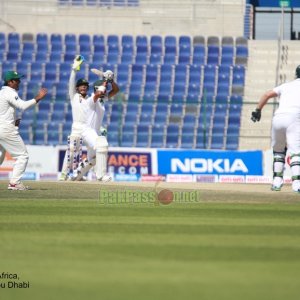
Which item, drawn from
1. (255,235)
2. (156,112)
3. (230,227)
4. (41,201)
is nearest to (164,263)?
(255,235)

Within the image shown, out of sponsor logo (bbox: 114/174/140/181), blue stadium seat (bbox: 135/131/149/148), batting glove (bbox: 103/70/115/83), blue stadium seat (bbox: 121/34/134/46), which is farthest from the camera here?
blue stadium seat (bbox: 121/34/134/46)

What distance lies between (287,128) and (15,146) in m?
4.02

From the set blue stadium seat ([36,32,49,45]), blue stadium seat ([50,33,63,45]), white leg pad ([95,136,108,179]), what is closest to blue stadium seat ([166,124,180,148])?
blue stadium seat ([50,33,63,45])

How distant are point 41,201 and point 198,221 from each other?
3.45 m

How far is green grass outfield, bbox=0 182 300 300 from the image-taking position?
6.73 meters

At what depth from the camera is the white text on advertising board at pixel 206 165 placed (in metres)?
→ 27.3

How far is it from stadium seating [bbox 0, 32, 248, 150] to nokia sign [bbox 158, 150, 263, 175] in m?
1.53

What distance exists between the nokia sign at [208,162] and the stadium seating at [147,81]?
153 cm

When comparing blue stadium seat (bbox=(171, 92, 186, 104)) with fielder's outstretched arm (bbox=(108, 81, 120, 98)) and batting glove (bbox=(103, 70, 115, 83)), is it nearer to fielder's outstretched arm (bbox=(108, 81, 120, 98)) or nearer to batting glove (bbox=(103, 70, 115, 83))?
fielder's outstretched arm (bbox=(108, 81, 120, 98))

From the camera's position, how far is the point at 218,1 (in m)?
35.3

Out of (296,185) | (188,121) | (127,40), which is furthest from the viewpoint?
(127,40)

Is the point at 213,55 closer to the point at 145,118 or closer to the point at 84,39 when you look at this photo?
the point at 145,118

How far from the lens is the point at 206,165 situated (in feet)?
89.8

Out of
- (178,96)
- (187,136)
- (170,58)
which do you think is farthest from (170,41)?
(187,136)
